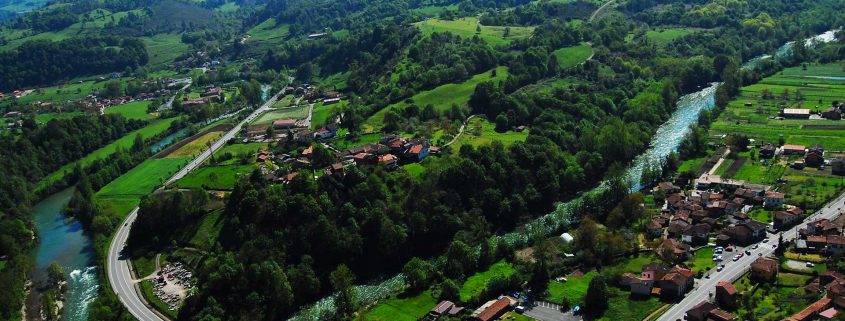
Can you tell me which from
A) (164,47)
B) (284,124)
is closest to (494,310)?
(284,124)

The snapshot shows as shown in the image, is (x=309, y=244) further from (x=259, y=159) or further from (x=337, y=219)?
(x=259, y=159)

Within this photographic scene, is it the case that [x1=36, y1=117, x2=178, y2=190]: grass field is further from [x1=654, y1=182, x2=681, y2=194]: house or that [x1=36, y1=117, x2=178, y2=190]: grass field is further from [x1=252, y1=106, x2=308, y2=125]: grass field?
[x1=654, y1=182, x2=681, y2=194]: house

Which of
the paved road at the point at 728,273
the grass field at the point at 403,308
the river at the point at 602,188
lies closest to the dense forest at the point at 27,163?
the river at the point at 602,188

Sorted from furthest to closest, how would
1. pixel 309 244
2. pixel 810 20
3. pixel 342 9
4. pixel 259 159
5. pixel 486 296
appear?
pixel 342 9 → pixel 810 20 → pixel 259 159 → pixel 309 244 → pixel 486 296

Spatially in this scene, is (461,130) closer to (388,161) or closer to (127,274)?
(388,161)

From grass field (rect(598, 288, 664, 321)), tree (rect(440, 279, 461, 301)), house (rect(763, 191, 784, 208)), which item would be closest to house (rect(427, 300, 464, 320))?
tree (rect(440, 279, 461, 301))

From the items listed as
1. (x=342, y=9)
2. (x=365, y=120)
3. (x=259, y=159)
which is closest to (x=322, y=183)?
(x=259, y=159)
